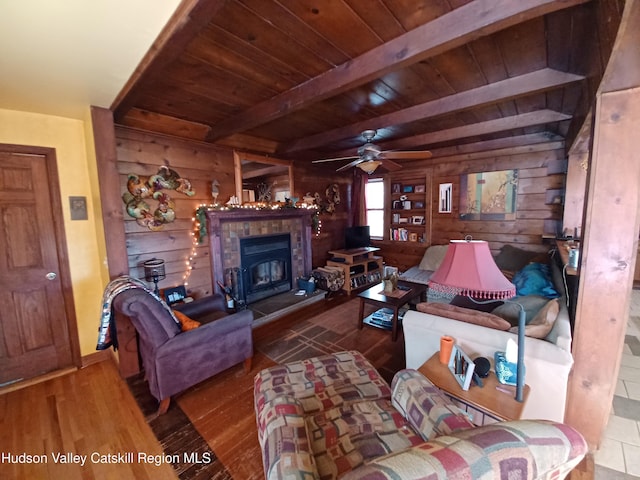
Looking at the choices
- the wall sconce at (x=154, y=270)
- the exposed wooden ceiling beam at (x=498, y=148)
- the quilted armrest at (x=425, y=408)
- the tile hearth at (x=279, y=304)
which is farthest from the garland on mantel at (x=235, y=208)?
the quilted armrest at (x=425, y=408)

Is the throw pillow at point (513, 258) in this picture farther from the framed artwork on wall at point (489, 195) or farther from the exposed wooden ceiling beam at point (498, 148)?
the exposed wooden ceiling beam at point (498, 148)

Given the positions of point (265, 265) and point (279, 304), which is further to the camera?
point (265, 265)

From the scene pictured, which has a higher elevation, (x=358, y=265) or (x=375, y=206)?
(x=375, y=206)

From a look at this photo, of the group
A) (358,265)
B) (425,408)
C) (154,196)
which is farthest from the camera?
(358,265)

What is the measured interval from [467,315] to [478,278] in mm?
700

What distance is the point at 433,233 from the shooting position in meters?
4.73

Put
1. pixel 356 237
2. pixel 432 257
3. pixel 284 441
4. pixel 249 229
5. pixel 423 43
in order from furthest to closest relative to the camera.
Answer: pixel 356 237 < pixel 432 257 < pixel 249 229 < pixel 423 43 < pixel 284 441

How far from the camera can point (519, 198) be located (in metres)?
3.93

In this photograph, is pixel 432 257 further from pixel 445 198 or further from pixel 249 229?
pixel 249 229

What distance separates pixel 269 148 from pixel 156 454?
354 centimetres

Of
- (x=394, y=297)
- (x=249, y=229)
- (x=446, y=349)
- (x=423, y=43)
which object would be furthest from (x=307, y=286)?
(x=423, y=43)

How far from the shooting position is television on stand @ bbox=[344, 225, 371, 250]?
17.0 feet

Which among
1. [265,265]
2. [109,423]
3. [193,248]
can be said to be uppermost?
[193,248]

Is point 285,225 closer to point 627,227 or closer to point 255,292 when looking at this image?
point 255,292
